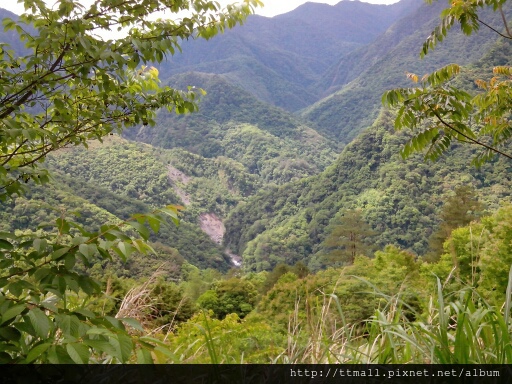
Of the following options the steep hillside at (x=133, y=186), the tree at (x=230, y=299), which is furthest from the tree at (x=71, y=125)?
the steep hillside at (x=133, y=186)

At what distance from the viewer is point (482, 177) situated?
71.1m

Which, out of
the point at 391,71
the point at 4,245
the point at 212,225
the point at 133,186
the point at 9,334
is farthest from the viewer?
the point at 391,71

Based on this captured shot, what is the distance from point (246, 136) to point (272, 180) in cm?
3312

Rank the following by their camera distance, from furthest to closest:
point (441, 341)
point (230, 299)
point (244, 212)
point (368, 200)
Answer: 1. point (244, 212)
2. point (368, 200)
3. point (230, 299)
4. point (441, 341)

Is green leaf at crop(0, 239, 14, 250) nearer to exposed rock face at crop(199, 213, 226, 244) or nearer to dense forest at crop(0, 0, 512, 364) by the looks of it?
dense forest at crop(0, 0, 512, 364)

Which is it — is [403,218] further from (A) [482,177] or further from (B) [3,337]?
(B) [3,337]

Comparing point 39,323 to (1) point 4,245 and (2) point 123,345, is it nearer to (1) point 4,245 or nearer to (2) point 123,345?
(2) point 123,345

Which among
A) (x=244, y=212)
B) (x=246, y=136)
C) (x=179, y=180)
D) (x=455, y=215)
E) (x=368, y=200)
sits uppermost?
(x=246, y=136)

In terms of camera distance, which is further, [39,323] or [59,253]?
[59,253]

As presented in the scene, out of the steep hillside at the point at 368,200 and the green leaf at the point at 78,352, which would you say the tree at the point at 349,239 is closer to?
the steep hillside at the point at 368,200

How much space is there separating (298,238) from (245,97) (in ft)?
412

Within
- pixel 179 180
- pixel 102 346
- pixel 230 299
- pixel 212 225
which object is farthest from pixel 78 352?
Answer: pixel 179 180

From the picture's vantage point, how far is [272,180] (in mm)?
154250
